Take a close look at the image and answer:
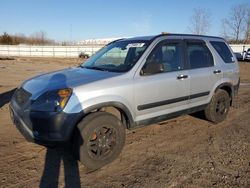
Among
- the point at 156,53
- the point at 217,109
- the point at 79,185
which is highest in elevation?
the point at 156,53

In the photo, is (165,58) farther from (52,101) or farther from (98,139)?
(52,101)

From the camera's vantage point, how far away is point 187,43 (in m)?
5.58

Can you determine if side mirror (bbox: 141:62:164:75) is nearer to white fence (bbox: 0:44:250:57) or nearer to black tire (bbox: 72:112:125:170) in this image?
black tire (bbox: 72:112:125:170)

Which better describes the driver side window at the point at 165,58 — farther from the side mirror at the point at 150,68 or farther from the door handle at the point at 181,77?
the door handle at the point at 181,77

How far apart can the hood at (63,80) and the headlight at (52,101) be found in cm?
10

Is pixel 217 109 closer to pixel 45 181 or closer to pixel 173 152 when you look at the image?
pixel 173 152

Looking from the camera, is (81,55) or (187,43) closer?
(187,43)

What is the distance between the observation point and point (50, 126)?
3.81 meters

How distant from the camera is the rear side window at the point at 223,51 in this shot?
6301mm

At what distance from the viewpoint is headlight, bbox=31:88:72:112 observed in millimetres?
3818

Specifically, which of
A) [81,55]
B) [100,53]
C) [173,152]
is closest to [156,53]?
[100,53]

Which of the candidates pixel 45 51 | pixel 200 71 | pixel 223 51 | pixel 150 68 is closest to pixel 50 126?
pixel 150 68

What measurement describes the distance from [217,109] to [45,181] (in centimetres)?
418

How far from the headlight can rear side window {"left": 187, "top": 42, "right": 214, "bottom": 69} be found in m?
2.72
